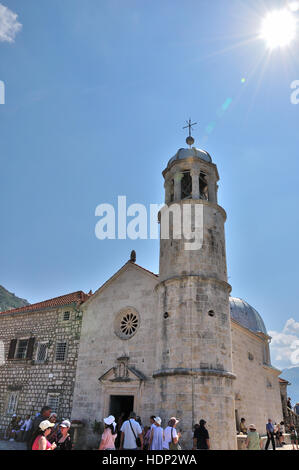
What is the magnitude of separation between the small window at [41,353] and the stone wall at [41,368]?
0.65 feet

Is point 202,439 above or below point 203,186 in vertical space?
below

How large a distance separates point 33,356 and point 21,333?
2411 mm

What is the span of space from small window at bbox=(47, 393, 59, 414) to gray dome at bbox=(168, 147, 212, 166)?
14.0m

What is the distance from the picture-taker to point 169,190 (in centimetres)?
1761

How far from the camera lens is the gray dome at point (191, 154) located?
1728cm

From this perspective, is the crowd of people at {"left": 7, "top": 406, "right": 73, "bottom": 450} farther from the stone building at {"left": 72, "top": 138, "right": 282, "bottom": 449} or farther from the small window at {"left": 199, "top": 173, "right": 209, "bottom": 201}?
the small window at {"left": 199, "top": 173, "right": 209, "bottom": 201}

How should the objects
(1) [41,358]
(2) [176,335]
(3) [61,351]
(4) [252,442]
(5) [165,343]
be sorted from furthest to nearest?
1. (1) [41,358]
2. (3) [61,351]
3. (5) [165,343]
4. (2) [176,335]
5. (4) [252,442]

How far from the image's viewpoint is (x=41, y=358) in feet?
66.1

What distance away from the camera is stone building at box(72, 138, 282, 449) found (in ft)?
41.5

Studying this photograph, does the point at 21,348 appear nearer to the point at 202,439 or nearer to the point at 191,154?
the point at 202,439

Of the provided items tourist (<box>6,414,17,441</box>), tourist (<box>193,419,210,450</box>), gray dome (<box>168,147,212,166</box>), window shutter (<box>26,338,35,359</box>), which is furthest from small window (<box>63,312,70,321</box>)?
tourist (<box>193,419,210,450</box>)

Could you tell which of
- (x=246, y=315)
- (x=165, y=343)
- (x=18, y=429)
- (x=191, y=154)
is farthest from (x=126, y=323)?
(x=246, y=315)

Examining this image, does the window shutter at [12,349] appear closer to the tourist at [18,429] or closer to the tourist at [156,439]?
the tourist at [18,429]

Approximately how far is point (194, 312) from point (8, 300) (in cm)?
7133
